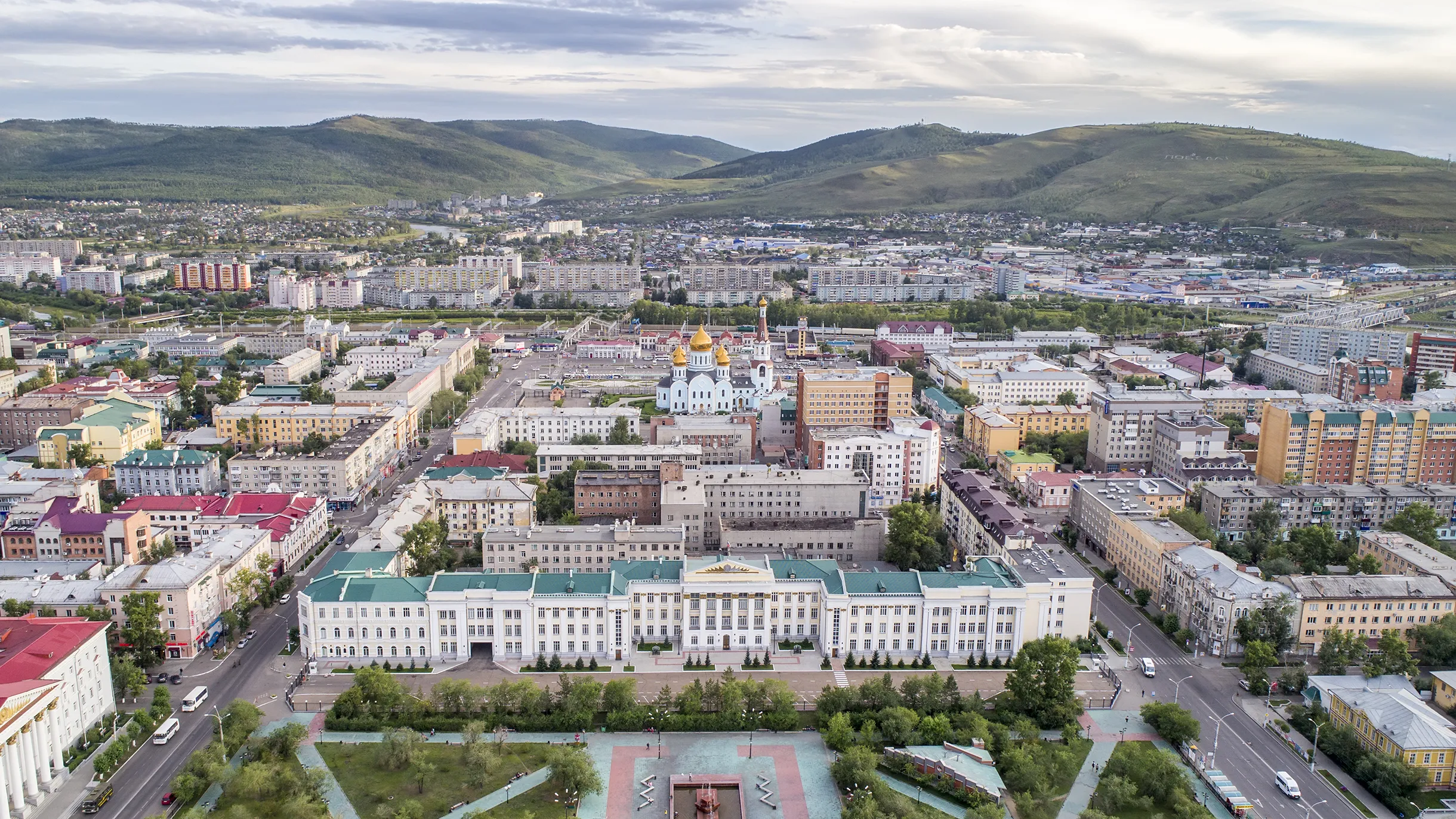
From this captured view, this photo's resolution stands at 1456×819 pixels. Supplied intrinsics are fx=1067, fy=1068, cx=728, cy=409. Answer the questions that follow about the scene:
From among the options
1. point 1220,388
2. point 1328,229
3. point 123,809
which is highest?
point 1328,229

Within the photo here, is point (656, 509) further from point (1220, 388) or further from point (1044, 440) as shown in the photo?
point (1220, 388)

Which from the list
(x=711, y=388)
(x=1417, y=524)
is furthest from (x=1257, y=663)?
(x=711, y=388)

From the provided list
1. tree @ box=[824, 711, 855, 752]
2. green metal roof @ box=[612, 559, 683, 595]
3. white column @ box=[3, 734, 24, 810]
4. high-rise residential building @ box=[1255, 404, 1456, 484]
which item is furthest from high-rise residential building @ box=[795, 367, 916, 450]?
white column @ box=[3, 734, 24, 810]

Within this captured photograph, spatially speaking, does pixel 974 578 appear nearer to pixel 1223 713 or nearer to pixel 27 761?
pixel 1223 713

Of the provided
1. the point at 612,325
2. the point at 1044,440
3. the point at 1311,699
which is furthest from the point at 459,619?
the point at 612,325

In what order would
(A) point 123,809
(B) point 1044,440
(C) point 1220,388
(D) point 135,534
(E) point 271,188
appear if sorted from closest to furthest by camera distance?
(A) point 123,809 → (D) point 135,534 → (B) point 1044,440 → (C) point 1220,388 → (E) point 271,188

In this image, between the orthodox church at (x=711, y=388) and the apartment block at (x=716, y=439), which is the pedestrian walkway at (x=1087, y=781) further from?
the orthodox church at (x=711, y=388)
